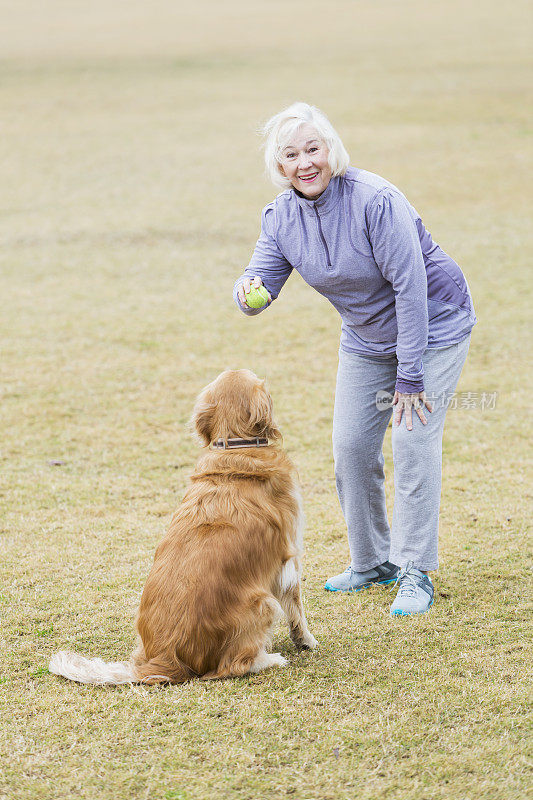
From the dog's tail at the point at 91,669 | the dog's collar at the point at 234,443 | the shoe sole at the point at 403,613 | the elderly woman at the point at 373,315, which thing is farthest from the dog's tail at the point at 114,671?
the elderly woman at the point at 373,315

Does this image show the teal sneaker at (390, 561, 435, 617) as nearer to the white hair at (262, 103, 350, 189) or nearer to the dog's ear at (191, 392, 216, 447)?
the dog's ear at (191, 392, 216, 447)

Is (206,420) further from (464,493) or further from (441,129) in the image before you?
(441,129)

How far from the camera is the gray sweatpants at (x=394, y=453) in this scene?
13.6 feet

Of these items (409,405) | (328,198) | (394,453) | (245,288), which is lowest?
(394,453)

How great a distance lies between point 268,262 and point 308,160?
54cm

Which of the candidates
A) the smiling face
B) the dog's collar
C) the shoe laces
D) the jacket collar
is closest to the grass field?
the shoe laces

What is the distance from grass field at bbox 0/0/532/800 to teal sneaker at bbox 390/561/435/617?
86mm

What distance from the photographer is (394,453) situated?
4.25 m

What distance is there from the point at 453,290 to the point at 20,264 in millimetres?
8807

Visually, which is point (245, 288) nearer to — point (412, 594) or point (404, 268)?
point (404, 268)

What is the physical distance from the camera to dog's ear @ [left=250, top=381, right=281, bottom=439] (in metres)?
Result: 3.70

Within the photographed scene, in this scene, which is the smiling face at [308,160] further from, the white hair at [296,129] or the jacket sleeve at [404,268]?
A: the jacket sleeve at [404,268]

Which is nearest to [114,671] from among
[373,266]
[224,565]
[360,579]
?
[224,565]

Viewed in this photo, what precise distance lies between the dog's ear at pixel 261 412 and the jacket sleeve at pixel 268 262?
0.51 meters
